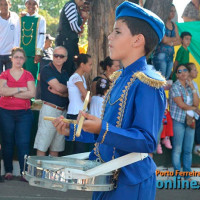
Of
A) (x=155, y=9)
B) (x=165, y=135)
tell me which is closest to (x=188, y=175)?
(x=165, y=135)

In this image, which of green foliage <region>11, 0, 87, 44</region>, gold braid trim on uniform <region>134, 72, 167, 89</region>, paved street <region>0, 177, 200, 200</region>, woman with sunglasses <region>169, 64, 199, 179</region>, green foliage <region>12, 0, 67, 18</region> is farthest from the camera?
green foliage <region>12, 0, 67, 18</region>

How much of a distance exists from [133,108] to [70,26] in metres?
5.47

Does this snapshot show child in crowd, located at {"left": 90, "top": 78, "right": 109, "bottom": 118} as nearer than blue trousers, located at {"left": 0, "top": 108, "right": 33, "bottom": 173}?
Yes

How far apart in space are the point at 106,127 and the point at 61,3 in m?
29.5

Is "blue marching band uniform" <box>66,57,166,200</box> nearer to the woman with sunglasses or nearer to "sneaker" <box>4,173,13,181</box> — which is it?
"sneaker" <box>4,173,13,181</box>

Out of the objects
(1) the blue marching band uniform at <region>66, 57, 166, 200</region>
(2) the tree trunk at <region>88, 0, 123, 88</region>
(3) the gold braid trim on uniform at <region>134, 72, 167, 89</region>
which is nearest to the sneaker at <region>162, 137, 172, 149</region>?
(2) the tree trunk at <region>88, 0, 123, 88</region>

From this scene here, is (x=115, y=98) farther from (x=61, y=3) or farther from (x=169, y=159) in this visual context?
(x=61, y=3)

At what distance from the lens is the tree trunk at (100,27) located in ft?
27.8

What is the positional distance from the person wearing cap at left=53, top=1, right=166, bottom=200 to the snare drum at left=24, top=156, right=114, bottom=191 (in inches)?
4.4

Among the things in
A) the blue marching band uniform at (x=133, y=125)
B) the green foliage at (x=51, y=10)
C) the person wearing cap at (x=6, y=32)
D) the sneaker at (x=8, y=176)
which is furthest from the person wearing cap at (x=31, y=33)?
the green foliage at (x=51, y=10)

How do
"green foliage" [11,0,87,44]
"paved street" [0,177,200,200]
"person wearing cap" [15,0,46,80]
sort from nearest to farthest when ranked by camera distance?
"paved street" [0,177,200,200] < "person wearing cap" [15,0,46,80] < "green foliage" [11,0,87,44]

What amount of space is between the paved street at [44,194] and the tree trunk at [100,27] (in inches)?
89.7

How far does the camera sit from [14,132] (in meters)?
7.39

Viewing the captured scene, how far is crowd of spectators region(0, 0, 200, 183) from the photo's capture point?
7.12 metres
